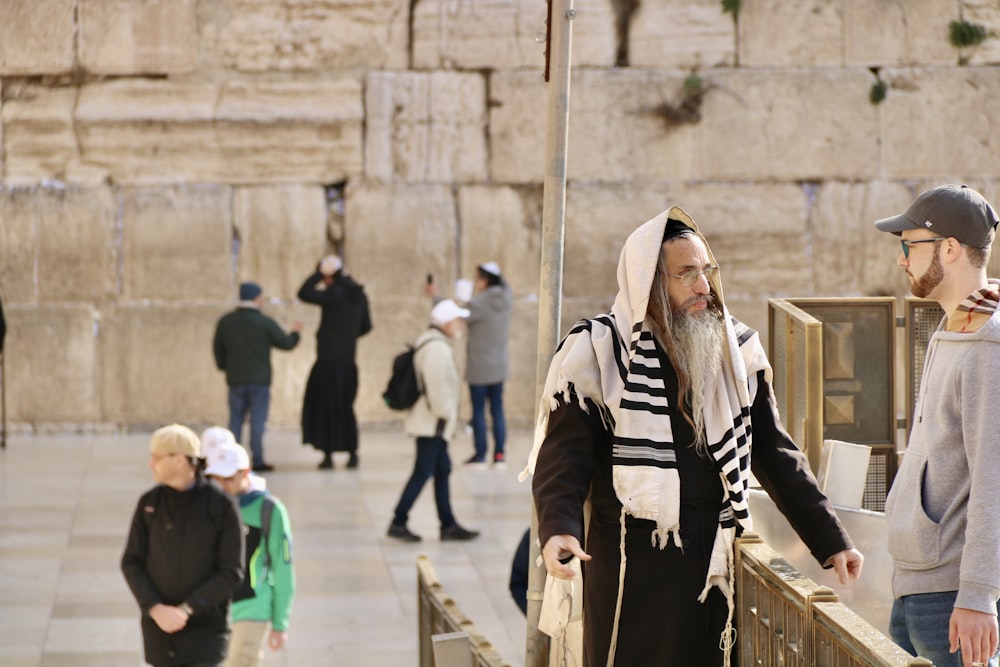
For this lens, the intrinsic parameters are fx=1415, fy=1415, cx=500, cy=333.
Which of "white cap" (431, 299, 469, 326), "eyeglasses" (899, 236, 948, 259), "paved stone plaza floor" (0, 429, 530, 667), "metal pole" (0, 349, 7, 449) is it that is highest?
"eyeglasses" (899, 236, 948, 259)

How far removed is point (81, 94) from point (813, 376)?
9.93 meters

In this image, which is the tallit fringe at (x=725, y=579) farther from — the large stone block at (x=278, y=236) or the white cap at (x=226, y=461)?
the large stone block at (x=278, y=236)

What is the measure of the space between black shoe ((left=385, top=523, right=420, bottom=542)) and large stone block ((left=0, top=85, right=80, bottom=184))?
A: 5.95 meters

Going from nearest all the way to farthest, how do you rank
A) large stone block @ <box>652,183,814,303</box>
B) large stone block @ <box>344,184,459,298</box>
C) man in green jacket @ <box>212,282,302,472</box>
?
man in green jacket @ <box>212,282,302,472</box>
large stone block @ <box>344,184,459,298</box>
large stone block @ <box>652,183,814,303</box>

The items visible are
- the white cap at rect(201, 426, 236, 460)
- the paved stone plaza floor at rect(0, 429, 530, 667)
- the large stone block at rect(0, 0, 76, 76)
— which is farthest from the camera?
the large stone block at rect(0, 0, 76, 76)

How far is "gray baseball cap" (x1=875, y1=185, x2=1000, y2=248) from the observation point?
3428mm

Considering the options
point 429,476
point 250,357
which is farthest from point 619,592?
point 250,357

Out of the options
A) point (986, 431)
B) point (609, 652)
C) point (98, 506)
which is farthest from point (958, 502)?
point (98, 506)

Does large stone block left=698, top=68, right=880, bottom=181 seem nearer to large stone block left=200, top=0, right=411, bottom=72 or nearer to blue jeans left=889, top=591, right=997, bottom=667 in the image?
large stone block left=200, top=0, right=411, bottom=72

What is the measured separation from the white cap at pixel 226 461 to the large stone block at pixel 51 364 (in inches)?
306

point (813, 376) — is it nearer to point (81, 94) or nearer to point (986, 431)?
point (986, 431)

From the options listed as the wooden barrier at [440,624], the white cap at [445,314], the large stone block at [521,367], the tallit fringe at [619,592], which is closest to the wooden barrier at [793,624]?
the tallit fringe at [619,592]

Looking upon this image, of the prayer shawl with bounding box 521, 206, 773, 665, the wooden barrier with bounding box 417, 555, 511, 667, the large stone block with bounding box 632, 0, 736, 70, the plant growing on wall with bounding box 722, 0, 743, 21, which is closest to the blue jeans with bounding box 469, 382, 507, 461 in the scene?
the large stone block with bounding box 632, 0, 736, 70

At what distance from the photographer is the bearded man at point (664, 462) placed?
11.1 feet
